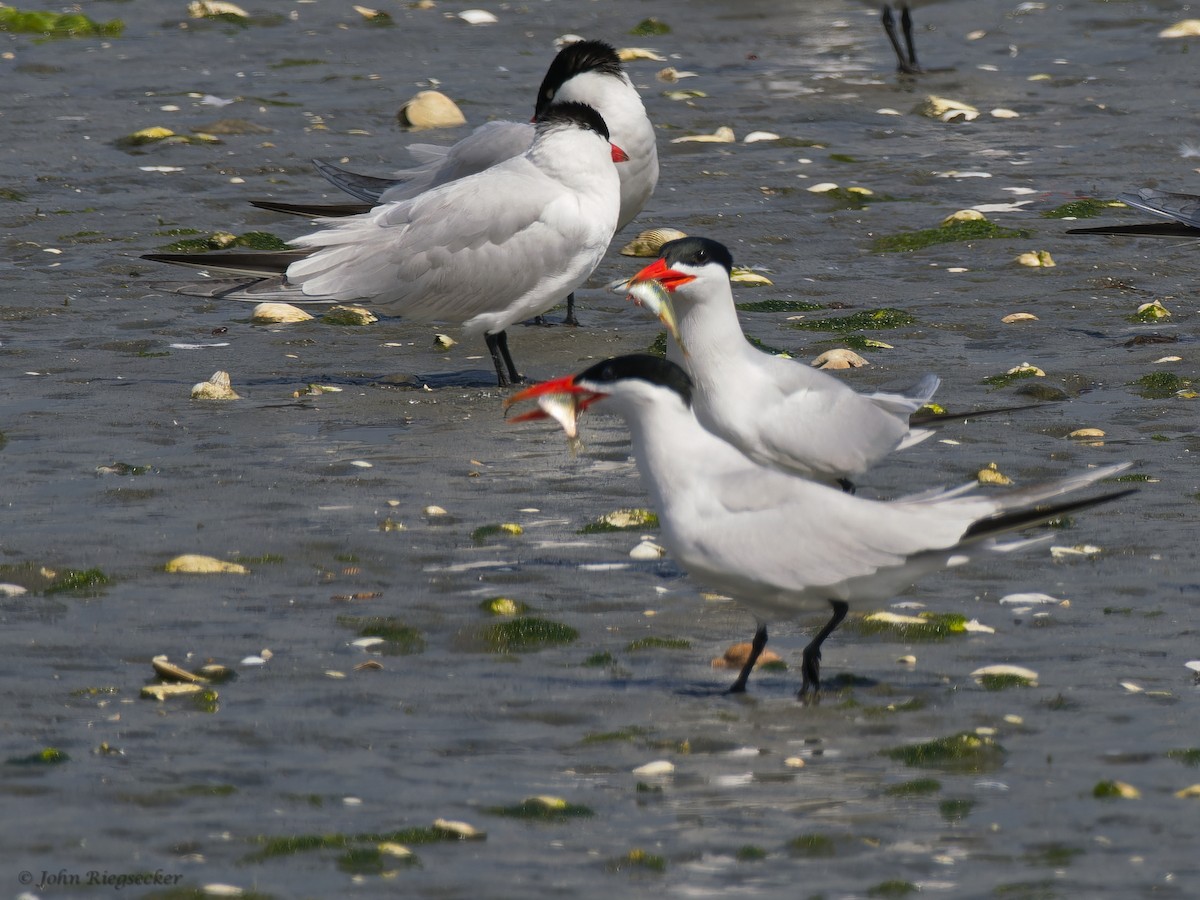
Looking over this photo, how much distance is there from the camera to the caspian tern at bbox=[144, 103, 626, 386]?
296 inches

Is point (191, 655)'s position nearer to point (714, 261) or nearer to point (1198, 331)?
point (714, 261)

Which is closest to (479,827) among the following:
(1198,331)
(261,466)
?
Result: (261,466)

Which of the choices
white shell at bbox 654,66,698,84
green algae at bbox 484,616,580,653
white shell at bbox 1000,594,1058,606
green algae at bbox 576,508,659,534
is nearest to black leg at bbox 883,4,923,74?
white shell at bbox 654,66,698,84

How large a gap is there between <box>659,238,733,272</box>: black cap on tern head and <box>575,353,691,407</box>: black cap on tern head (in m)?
1.10

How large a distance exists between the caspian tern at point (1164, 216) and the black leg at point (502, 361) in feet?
8.12

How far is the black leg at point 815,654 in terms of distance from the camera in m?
4.38

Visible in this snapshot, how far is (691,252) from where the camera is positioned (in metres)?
5.51

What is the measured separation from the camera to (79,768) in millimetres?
3887

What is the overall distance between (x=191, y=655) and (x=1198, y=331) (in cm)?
513

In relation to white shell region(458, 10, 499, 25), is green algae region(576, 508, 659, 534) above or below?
below

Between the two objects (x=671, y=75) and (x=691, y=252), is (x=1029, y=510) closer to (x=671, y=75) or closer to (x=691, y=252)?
(x=691, y=252)

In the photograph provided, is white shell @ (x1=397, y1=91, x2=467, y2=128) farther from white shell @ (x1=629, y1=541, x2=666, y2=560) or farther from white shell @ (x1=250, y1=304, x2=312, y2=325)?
white shell @ (x1=629, y1=541, x2=666, y2=560)

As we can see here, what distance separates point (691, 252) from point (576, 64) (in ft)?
12.1

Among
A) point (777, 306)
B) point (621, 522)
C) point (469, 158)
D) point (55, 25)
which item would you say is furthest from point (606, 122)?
point (55, 25)
